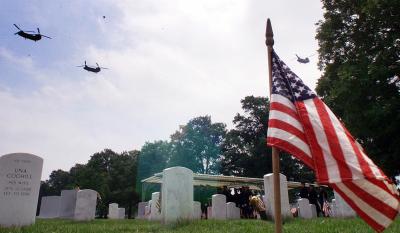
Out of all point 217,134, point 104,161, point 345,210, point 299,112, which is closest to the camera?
point 299,112

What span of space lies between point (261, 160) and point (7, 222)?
4626cm

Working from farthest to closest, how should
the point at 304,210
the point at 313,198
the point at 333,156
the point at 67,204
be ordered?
the point at 67,204 < the point at 313,198 < the point at 304,210 < the point at 333,156

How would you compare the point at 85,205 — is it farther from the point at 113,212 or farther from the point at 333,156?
the point at 333,156

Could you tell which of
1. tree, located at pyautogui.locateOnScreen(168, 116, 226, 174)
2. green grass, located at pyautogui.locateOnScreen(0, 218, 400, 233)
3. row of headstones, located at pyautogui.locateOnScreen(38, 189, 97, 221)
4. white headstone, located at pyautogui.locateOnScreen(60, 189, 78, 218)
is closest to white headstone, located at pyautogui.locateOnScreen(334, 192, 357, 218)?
green grass, located at pyautogui.locateOnScreen(0, 218, 400, 233)

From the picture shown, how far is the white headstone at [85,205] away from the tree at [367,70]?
13.6m

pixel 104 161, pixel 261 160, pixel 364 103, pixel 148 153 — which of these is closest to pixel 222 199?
pixel 364 103

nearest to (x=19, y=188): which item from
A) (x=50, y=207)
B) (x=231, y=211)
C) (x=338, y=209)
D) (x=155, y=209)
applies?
(x=155, y=209)

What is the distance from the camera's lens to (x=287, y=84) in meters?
4.69

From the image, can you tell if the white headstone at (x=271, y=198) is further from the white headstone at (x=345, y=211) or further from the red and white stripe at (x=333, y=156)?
the red and white stripe at (x=333, y=156)

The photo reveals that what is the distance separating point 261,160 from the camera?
5494 centimetres

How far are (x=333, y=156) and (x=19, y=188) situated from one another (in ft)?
36.7

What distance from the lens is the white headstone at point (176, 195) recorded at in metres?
12.3

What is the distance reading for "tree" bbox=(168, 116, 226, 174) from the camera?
207 feet

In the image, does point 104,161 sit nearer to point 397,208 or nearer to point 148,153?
point 148,153
